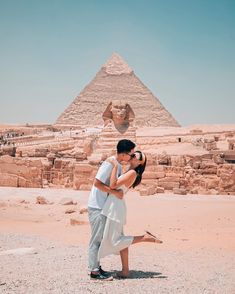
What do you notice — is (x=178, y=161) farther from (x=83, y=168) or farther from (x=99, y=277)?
(x=99, y=277)

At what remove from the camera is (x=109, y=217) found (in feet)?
13.4

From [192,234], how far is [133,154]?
8.05 feet

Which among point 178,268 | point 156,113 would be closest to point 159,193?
point 178,268

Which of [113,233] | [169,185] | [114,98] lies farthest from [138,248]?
[114,98]

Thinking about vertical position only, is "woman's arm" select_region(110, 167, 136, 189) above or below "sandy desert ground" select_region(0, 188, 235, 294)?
above

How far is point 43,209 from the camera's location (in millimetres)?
8883

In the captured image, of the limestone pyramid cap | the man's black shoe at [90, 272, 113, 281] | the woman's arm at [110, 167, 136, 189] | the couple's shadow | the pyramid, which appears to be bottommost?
the couple's shadow

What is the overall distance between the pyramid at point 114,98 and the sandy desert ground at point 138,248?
94797 mm

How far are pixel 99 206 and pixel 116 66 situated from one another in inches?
4761

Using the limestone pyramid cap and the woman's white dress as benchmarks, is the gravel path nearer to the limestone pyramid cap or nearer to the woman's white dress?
the woman's white dress

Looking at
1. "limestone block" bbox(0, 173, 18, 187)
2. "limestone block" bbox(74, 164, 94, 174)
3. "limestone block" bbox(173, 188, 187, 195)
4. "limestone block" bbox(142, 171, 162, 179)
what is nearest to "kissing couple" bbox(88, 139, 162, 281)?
"limestone block" bbox(173, 188, 187, 195)

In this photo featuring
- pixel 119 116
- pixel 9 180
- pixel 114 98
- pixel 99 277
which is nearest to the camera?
pixel 99 277

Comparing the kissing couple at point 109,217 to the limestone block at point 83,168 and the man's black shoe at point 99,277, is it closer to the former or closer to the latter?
the man's black shoe at point 99,277

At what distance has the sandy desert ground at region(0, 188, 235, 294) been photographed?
386cm
